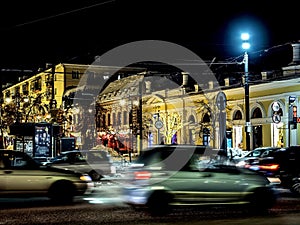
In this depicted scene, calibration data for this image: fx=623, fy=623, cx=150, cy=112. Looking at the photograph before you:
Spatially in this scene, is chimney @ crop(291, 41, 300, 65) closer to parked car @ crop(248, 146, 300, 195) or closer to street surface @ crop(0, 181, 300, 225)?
parked car @ crop(248, 146, 300, 195)

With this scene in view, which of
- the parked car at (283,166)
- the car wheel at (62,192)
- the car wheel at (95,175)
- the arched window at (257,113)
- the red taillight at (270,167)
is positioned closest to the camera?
the car wheel at (62,192)

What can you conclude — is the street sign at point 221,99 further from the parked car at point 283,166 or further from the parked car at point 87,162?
the parked car at point 283,166

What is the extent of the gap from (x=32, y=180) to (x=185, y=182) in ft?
15.1

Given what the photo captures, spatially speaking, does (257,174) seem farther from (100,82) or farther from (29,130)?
(100,82)

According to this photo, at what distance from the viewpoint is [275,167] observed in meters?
22.2

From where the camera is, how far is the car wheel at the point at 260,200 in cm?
1567

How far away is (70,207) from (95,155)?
453 inches

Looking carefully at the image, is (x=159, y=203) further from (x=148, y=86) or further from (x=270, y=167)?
(x=148, y=86)

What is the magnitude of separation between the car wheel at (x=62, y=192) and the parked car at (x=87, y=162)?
826cm

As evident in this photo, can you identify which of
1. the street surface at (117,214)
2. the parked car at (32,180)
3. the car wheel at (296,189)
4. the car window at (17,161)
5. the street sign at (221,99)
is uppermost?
the street sign at (221,99)

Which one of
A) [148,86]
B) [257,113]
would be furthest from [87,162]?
[148,86]

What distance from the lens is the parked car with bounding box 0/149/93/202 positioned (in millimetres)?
16766

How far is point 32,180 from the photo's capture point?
1692 centimetres

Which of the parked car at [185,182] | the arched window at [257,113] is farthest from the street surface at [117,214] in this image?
the arched window at [257,113]
